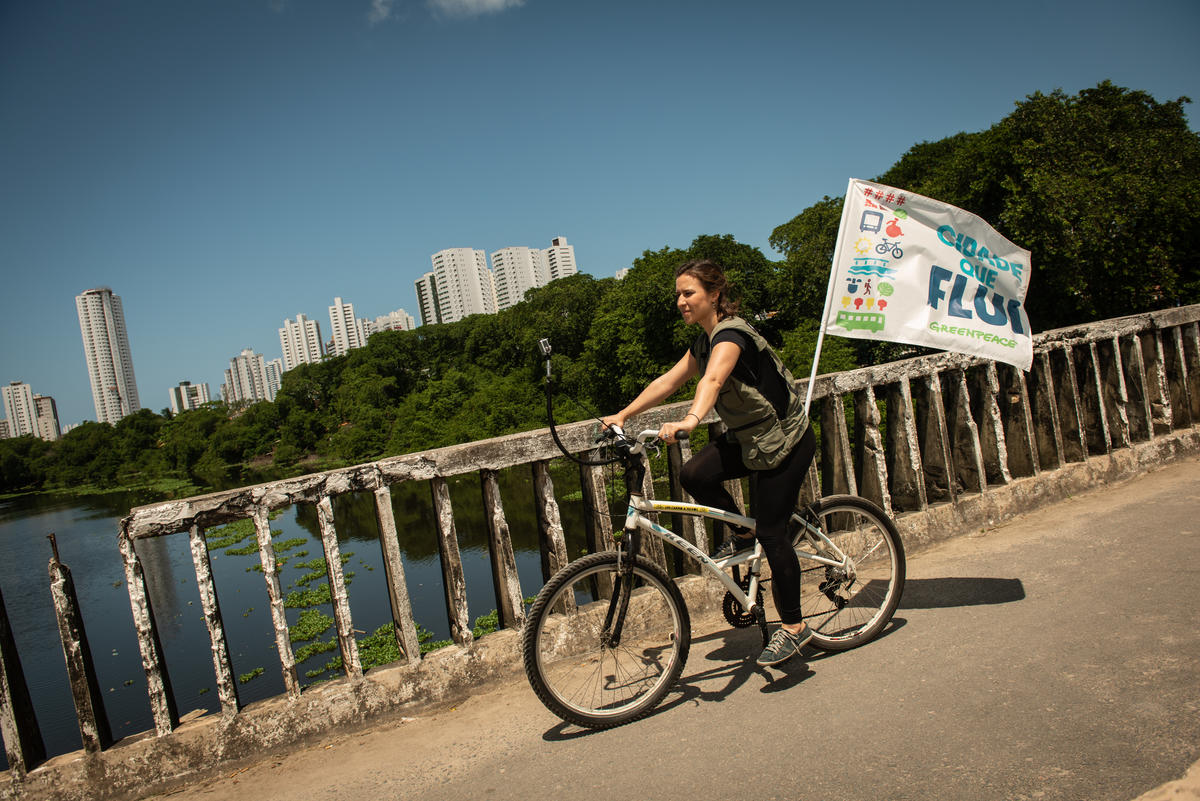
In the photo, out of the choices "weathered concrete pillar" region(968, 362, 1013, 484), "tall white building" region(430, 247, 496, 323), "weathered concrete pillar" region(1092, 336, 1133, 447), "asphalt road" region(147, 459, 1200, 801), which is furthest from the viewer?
"tall white building" region(430, 247, 496, 323)

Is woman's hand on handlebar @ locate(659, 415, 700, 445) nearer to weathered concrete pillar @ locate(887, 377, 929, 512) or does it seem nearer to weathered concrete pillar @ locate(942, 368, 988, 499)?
weathered concrete pillar @ locate(887, 377, 929, 512)

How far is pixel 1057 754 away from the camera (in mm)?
2361

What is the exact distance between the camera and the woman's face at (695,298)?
10.6 ft

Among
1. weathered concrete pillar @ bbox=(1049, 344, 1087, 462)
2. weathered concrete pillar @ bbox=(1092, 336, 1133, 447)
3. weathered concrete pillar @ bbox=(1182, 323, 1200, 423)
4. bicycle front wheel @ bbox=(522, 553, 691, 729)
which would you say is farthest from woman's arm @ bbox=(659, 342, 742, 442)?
weathered concrete pillar @ bbox=(1182, 323, 1200, 423)

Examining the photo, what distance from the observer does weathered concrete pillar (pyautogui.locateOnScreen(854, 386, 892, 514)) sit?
461 centimetres

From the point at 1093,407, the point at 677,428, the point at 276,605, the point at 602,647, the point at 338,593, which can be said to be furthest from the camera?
the point at 1093,407

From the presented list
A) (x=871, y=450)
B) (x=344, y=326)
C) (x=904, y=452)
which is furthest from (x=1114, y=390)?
(x=344, y=326)

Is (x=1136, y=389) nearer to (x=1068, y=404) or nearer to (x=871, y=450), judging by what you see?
(x=1068, y=404)

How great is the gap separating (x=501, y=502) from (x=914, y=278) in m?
2.52

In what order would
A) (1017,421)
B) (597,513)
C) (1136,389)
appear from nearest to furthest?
(597,513) → (1017,421) → (1136,389)

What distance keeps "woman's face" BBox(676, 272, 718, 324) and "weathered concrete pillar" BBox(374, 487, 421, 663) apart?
1664mm

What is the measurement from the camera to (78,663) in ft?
9.75

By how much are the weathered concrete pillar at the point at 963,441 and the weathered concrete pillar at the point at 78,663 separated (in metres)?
4.95

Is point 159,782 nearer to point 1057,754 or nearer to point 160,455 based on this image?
point 1057,754
